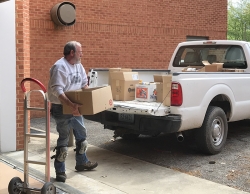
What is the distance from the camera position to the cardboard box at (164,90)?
5.99 metres

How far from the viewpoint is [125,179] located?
5426mm

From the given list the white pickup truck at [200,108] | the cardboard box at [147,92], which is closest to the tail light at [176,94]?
the white pickup truck at [200,108]

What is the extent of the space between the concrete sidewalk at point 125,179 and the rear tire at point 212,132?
886 millimetres

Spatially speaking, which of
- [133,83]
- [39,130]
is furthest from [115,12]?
[133,83]

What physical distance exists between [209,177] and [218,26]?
404 inches

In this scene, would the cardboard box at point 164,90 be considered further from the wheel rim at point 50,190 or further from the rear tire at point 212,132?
the wheel rim at point 50,190

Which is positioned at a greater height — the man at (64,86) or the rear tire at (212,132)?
the man at (64,86)

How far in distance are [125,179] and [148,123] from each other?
0.94m

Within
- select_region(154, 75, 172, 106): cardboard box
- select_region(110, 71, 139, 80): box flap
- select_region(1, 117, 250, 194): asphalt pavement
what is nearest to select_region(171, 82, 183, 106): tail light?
select_region(154, 75, 172, 106): cardboard box

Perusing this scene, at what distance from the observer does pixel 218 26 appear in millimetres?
14797

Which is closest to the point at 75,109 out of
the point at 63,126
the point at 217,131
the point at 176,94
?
the point at 63,126

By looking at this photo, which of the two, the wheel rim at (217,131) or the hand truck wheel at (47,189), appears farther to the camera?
the wheel rim at (217,131)

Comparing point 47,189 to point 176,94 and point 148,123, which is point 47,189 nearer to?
point 148,123

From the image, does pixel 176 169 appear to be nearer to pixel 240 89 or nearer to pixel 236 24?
pixel 240 89
